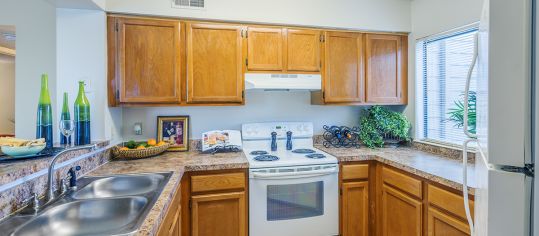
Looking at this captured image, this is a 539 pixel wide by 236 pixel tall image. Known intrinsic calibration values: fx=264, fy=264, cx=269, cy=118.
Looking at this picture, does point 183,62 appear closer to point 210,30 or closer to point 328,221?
point 210,30

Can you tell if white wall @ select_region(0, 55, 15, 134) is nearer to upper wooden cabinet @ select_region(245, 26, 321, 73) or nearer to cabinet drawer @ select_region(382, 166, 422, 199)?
upper wooden cabinet @ select_region(245, 26, 321, 73)

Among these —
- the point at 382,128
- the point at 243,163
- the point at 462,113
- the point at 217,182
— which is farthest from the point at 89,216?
the point at 462,113

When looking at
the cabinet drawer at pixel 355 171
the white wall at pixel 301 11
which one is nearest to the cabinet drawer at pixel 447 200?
the cabinet drawer at pixel 355 171

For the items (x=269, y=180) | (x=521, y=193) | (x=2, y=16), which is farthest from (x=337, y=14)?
(x=2, y=16)

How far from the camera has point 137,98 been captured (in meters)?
2.17

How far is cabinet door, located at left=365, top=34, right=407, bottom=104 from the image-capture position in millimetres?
2664

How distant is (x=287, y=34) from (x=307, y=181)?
1.33 m

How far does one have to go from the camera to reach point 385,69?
8.88 feet

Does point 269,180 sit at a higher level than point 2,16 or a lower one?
lower

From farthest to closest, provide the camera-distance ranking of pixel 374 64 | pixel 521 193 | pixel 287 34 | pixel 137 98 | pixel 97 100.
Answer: pixel 374 64 → pixel 287 34 → pixel 137 98 → pixel 97 100 → pixel 521 193

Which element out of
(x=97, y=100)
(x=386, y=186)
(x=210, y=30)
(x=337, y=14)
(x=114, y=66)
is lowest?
(x=386, y=186)

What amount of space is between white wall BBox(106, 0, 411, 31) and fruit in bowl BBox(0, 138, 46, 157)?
4.02 ft

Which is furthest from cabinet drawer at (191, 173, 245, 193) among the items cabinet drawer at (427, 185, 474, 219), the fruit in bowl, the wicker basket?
cabinet drawer at (427, 185, 474, 219)

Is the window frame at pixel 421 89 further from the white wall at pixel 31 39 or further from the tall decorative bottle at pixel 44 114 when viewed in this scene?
the white wall at pixel 31 39
